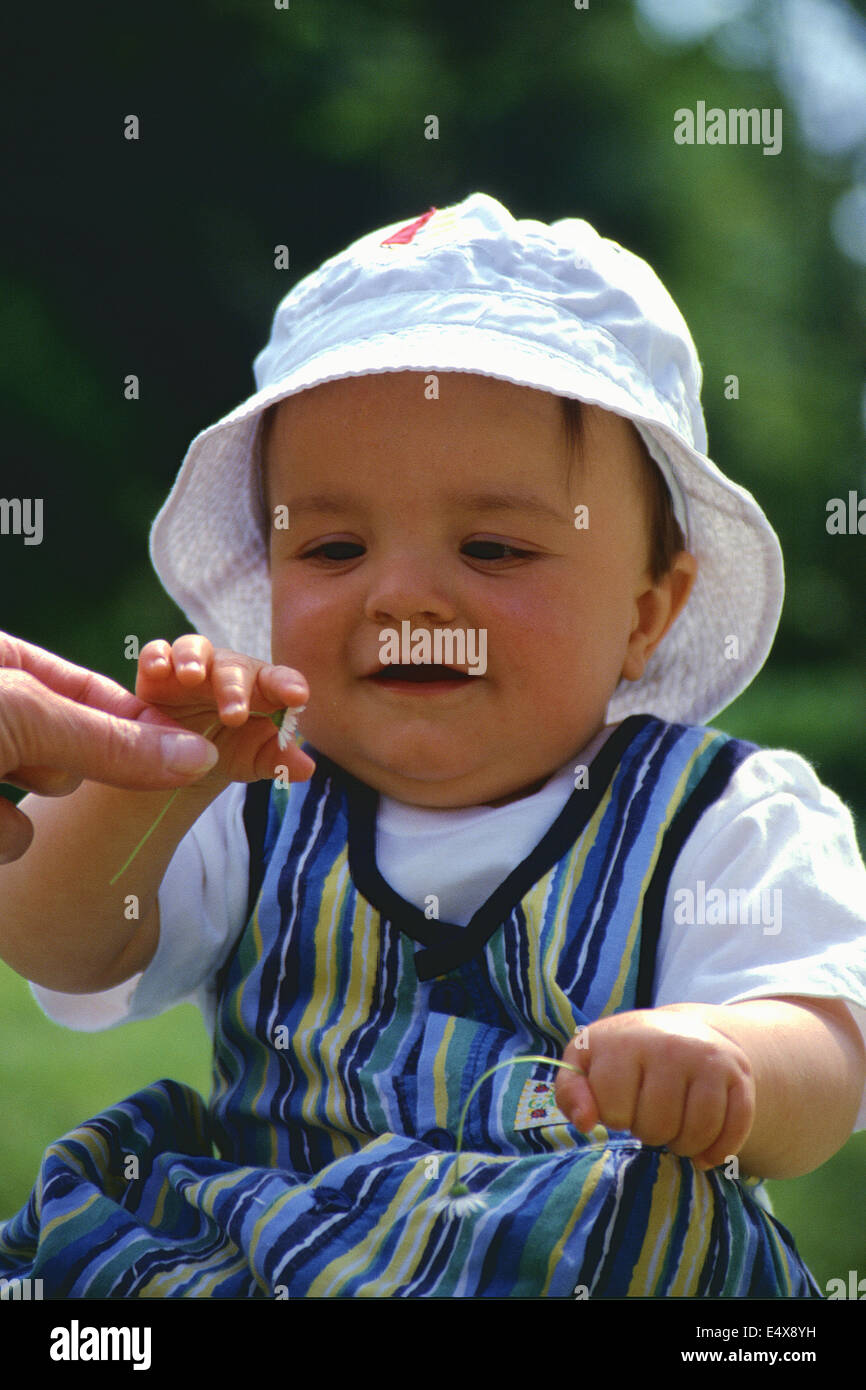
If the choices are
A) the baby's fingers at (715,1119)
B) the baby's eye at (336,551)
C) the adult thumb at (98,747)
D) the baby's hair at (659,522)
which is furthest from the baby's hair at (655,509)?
the baby's fingers at (715,1119)

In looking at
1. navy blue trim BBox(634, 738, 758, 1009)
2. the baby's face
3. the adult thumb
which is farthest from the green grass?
the adult thumb

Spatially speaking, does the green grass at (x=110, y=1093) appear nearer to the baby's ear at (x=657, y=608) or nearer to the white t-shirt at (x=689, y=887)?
the white t-shirt at (x=689, y=887)

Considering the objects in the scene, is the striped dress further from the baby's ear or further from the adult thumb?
the adult thumb

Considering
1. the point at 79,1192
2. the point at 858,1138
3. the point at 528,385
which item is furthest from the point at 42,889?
the point at 858,1138

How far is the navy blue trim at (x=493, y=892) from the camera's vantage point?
1.03 m

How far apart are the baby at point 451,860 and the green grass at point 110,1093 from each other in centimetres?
47

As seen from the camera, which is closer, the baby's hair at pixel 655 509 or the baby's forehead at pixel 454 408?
the baby's forehead at pixel 454 408

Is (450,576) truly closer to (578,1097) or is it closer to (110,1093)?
(578,1097)

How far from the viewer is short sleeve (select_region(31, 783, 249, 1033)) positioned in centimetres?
111

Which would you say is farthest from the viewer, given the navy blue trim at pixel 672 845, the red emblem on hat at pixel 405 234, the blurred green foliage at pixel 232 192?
the blurred green foliage at pixel 232 192

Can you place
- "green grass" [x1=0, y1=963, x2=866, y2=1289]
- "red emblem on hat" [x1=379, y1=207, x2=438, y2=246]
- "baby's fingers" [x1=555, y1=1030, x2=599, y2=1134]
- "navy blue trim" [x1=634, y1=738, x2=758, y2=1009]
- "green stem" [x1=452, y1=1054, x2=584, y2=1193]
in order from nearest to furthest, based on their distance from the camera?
"baby's fingers" [x1=555, y1=1030, x2=599, y2=1134], "green stem" [x1=452, y1=1054, x2=584, y2=1193], "navy blue trim" [x1=634, y1=738, x2=758, y2=1009], "red emblem on hat" [x1=379, y1=207, x2=438, y2=246], "green grass" [x1=0, y1=963, x2=866, y2=1289]

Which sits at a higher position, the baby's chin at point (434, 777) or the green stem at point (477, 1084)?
the baby's chin at point (434, 777)

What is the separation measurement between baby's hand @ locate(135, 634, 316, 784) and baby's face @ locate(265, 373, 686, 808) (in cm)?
13
